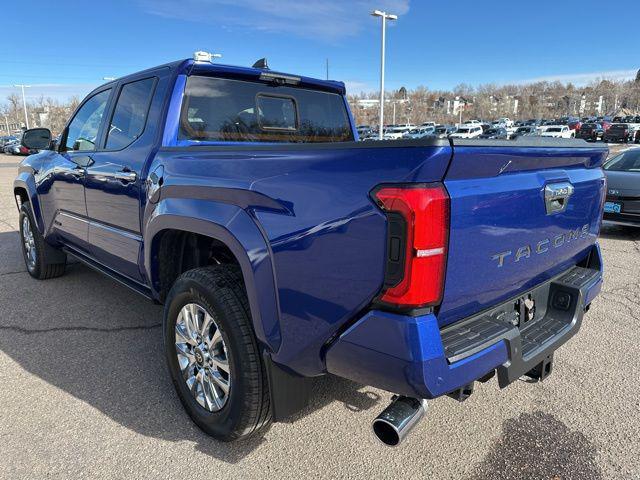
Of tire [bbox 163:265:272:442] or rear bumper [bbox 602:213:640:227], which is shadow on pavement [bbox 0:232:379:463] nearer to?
tire [bbox 163:265:272:442]

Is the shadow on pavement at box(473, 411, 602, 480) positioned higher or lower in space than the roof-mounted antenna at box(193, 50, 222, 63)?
lower

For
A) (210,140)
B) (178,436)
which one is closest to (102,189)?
(210,140)

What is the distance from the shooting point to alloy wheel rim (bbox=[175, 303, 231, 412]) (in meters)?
2.44

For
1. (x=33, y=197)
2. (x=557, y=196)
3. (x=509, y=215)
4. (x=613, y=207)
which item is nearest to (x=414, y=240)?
(x=509, y=215)

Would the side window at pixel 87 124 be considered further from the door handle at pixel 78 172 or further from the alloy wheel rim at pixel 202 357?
the alloy wheel rim at pixel 202 357

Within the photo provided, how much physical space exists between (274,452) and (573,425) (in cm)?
168

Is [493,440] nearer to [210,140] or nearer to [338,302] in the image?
[338,302]

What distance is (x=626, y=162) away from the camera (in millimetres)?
8328

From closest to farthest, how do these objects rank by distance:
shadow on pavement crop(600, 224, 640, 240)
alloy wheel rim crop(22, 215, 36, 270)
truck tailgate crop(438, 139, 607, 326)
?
truck tailgate crop(438, 139, 607, 326), alloy wheel rim crop(22, 215, 36, 270), shadow on pavement crop(600, 224, 640, 240)

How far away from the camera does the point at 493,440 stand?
8.35 ft

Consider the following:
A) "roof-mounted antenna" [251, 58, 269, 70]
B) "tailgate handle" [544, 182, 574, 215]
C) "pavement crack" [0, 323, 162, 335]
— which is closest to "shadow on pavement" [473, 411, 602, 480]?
"tailgate handle" [544, 182, 574, 215]

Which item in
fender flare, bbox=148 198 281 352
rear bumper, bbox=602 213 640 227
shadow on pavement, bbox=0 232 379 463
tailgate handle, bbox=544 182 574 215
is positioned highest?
tailgate handle, bbox=544 182 574 215

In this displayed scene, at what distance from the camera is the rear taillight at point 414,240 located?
1.59 metres

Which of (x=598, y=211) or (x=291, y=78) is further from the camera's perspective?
(x=291, y=78)
